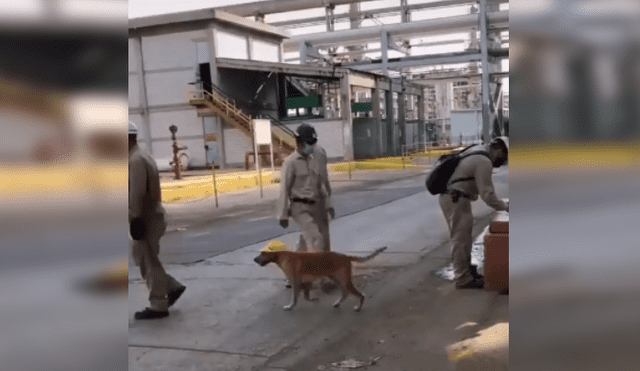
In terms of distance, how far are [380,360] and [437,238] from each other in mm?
4240

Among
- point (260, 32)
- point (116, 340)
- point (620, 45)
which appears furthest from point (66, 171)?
point (260, 32)

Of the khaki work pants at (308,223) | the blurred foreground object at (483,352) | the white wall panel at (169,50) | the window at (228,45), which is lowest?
the blurred foreground object at (483,352)

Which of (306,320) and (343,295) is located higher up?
(343,295)

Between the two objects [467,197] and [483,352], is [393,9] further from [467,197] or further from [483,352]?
[483,352]

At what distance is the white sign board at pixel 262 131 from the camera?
27.8ft

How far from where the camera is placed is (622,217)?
1.59 metres

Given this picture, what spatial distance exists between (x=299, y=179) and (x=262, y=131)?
3.89 m

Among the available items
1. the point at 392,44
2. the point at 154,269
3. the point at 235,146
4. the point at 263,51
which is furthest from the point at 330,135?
the point at 392,44

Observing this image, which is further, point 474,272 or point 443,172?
point 474,272

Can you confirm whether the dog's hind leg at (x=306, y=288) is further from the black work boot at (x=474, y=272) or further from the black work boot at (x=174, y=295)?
the black work boot at (x=474, y=272)

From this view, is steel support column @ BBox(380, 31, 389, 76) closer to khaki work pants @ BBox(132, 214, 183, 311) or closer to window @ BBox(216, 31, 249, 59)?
window @ BBox(216, 31, 249, 59)

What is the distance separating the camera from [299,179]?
5066mm

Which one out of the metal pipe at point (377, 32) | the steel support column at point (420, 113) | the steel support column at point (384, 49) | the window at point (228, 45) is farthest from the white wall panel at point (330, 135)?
the steel support column at point (384, 49)

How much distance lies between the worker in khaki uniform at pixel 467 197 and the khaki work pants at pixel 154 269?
254 centimetres
